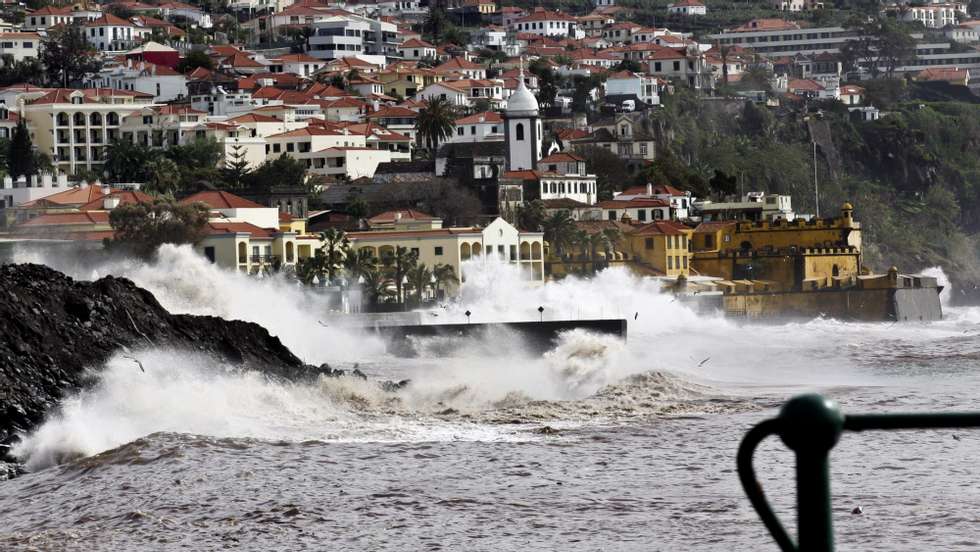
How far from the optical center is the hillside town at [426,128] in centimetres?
8388

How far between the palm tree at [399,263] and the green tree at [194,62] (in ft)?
198

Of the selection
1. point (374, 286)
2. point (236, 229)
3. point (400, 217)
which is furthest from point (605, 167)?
point (374, 286)

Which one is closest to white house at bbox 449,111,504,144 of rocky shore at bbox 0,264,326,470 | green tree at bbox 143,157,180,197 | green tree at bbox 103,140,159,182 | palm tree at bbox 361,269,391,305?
green tree at bbox 103,140,159,182

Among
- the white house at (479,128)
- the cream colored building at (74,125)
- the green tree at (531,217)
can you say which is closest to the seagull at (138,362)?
→ the green tree at (531,217)

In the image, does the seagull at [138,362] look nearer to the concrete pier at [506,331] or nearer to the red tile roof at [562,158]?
the concrete pier at [506,331]

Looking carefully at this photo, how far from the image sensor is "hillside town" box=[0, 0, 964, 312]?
8388 cm

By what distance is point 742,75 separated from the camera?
15550cm

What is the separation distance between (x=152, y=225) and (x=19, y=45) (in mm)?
74457

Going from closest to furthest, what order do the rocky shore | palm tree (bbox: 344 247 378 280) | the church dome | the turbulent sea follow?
the turbulent sea
the rocky shore
palm tree (bbox: 344 247 378 280)
the church dome

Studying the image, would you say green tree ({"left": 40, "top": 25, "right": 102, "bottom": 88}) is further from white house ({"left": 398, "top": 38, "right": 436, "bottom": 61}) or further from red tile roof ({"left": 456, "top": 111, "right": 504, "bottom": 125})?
red tile roof ({"left": 456, "top": 111, "right": 504, "bottom": 125})

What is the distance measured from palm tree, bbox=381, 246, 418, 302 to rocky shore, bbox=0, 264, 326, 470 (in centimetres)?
3807

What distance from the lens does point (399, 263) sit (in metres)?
75.8

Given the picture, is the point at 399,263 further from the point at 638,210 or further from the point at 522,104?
the point at 522,104

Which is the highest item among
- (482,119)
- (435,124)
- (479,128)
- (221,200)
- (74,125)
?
(74,125)
